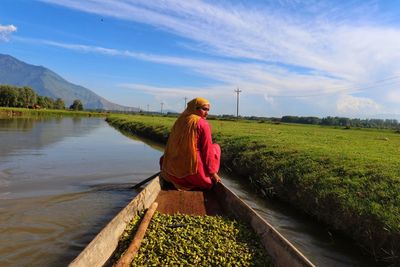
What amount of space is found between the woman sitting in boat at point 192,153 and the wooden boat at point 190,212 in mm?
328

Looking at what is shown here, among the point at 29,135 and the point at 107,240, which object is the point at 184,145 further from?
the point at 29,135

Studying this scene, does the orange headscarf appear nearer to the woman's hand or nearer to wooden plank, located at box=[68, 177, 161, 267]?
the woman's hand

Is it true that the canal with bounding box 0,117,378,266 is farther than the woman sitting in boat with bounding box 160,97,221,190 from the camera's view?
No

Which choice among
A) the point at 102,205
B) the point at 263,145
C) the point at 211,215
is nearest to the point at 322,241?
the point at 211,215

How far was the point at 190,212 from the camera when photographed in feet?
22.7

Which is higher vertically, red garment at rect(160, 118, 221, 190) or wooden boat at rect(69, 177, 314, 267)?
red garment at rect(160, 118, 221, 190)

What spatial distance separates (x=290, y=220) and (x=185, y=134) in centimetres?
364

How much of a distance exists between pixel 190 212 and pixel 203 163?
4.94 ft

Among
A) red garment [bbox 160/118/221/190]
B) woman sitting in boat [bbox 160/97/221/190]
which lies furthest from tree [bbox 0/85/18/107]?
red garment [bbox 160/118/221/190]

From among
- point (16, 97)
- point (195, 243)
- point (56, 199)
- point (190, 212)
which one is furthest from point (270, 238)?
point (16, 97)

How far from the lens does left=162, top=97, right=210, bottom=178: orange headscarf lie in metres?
7.92

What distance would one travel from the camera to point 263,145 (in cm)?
1666

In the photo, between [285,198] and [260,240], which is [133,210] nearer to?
[260,240]

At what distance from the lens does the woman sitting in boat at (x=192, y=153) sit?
26.1 feet
